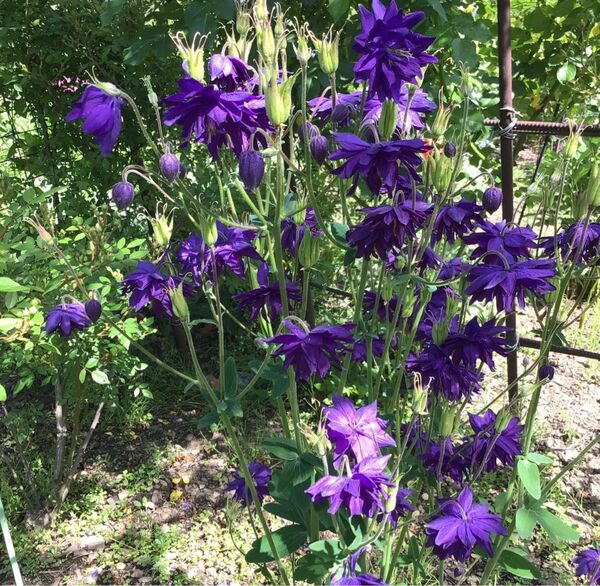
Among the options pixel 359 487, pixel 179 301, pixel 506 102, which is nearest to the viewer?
pixel 359 487

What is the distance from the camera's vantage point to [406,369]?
1394 millimetres

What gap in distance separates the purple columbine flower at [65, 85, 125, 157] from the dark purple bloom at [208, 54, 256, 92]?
18 cm

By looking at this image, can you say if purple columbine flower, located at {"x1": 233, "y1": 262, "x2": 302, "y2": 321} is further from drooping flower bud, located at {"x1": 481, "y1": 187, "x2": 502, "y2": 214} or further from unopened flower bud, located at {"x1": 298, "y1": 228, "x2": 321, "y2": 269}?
drooping flower bud, located at {"x1": 481, "y1": 187, "x2": 502, "y2": 214}

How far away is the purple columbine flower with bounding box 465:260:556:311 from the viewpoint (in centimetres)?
111

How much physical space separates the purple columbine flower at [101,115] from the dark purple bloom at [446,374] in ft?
2.41

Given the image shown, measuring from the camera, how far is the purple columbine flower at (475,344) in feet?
3.99

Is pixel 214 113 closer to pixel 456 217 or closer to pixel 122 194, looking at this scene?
pixel 122 194

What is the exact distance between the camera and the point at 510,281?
111 cm

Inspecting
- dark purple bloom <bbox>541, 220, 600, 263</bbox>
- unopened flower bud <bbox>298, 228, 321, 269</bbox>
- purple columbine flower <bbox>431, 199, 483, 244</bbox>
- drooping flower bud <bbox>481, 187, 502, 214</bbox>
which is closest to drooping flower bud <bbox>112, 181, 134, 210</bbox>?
unopened flower bud <bbox>298, 228, 321, 269</bbox>

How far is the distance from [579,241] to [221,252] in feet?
2.39

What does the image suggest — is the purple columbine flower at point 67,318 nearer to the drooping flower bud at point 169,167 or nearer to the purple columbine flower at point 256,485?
the drooping flower bud at point 169,167

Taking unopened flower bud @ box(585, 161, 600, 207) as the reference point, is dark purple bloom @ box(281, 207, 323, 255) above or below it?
below

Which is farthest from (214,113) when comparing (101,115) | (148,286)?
(148,286)

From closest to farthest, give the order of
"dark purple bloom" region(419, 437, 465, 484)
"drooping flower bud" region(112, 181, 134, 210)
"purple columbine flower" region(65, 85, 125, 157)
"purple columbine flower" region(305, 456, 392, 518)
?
"purple columbine flower" region(305, 456, 392, 518)
"purple columbine flower" region(65, 85, 125, 157)
"drooping flower bud" region(112, 181, 134, 210)
"dark purple bloom" region(419, 437, 465, 484)
